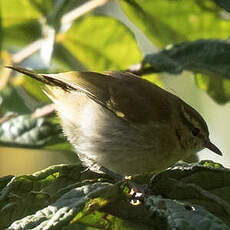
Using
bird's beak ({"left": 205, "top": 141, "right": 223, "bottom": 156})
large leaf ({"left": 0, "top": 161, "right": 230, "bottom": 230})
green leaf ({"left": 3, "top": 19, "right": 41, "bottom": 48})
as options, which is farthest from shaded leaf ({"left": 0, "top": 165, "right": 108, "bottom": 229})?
green leaf ({"left": 3, "top": 19, "right": 41, "bottom": 48})

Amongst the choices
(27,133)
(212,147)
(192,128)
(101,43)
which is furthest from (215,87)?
(27,133)

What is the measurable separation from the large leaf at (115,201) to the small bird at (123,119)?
0.87m

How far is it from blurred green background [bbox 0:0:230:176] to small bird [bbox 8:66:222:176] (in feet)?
0.43

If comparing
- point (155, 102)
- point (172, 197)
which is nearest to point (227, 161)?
point (155, 102)

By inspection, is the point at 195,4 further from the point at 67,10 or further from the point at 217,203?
the point at 217,203

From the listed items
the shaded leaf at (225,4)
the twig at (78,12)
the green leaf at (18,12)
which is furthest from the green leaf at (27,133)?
the shaded leaf at (225,4)

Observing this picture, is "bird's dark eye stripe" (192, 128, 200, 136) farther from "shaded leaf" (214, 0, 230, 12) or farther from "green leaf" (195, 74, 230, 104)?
"shaded leaf" (214, 0, 230, 12)

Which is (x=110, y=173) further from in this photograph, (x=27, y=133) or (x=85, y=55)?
(x=85, y=55)

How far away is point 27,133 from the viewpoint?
3.54 m

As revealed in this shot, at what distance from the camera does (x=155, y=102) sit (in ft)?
12.0

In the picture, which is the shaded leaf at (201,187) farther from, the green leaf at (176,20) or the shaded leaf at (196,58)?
the green leaf at (176,20)

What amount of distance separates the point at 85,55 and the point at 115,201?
1.92m

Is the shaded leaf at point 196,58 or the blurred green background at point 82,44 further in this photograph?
the blurred green background at point 82,44

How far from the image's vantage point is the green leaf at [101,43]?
390 centimetres
